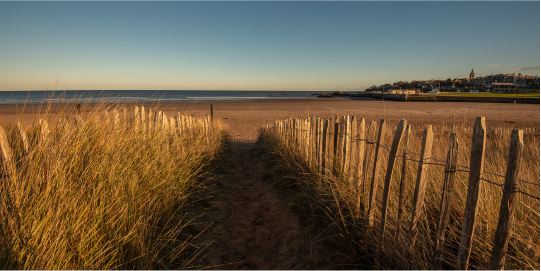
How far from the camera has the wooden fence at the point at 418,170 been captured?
132cm

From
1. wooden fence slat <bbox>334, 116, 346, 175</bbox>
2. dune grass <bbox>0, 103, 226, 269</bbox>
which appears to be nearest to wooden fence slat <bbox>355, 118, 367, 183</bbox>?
wooden fence slat <bbox>334, 116, 346, 175</bbox>

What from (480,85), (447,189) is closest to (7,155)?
(447,189)

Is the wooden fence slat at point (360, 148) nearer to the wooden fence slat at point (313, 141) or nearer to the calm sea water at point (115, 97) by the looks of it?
the wooden fence slat at point (313, 141)

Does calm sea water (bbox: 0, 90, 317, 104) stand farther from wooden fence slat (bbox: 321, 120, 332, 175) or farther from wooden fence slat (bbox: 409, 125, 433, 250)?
wooden fence slat (bbox: 409, 125, 433, 250)

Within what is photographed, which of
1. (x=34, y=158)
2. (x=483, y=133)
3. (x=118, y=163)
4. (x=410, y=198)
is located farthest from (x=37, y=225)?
(x=410, y=198)

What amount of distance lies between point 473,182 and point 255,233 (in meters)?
2.33

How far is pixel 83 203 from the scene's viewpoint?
5.90 ft

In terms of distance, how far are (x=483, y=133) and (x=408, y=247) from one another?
98 centimetres

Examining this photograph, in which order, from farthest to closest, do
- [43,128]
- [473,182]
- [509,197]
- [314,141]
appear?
[314,141]
[43,128]
[473,182]
[509,197]

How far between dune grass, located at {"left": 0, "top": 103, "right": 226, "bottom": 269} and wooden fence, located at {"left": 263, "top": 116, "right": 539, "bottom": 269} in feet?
5.60

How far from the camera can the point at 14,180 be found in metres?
1.58

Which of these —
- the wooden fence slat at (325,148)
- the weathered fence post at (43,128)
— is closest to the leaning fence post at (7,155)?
the weathered fence post at (43,128)

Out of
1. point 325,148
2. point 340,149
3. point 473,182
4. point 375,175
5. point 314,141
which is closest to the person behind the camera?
point 473,182

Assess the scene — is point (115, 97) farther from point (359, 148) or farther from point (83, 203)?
point (359, 148)
